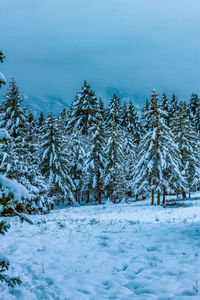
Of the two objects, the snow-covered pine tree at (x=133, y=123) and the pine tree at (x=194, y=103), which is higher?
the pine tree at (x=194, y=103)

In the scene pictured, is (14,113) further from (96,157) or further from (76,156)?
(96,157)

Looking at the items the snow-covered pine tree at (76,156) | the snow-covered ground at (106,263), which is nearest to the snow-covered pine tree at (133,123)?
the snow-covered pine tree at (76,156)

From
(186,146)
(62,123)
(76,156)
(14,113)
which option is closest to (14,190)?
(14,113)

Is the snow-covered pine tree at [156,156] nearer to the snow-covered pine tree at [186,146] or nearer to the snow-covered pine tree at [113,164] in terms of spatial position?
the snow-covered pine tree at [186,146]

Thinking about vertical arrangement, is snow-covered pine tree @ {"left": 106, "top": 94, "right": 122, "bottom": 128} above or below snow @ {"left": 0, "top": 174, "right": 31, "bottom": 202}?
above

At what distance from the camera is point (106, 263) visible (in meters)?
5.86

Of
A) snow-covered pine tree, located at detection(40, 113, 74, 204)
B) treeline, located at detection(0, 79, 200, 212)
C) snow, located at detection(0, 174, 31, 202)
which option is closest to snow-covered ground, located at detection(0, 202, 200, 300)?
snow, located at detection(0, 174, 31, 202)

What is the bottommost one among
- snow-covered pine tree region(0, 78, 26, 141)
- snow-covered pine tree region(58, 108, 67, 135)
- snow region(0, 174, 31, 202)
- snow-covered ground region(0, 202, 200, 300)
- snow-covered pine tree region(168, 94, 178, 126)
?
snow-covered ground region(0, 202, 200, 300)

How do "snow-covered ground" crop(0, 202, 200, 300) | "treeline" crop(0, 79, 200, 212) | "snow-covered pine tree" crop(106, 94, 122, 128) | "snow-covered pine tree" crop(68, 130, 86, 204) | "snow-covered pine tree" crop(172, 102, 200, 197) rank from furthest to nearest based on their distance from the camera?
1. "snow-covered pine tree" crop(106, 94, 122, 128)
2. "snow-covered pine tree" crop(68, 130, 86, 204)
3. "snow-covered pine tree" crop(172, 102, 200, 197)
4. "treeline" crop(0, 79, 200, 212)
5. "snow-covered ground" crop(0, 202, 200, 300)

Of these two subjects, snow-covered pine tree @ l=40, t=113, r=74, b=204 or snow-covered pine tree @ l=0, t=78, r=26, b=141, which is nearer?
snow-covered pine tree @ l=0, t=78, r=26, b=141

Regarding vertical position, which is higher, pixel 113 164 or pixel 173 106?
pixel 173 106

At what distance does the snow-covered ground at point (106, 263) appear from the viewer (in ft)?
14.6

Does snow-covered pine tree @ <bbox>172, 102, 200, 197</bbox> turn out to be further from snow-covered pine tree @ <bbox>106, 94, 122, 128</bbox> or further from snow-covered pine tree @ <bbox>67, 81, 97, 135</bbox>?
snow-covered pine tree @ <bbox>106, 94, 122, 128</bbox>

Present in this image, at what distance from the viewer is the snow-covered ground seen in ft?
14.6
